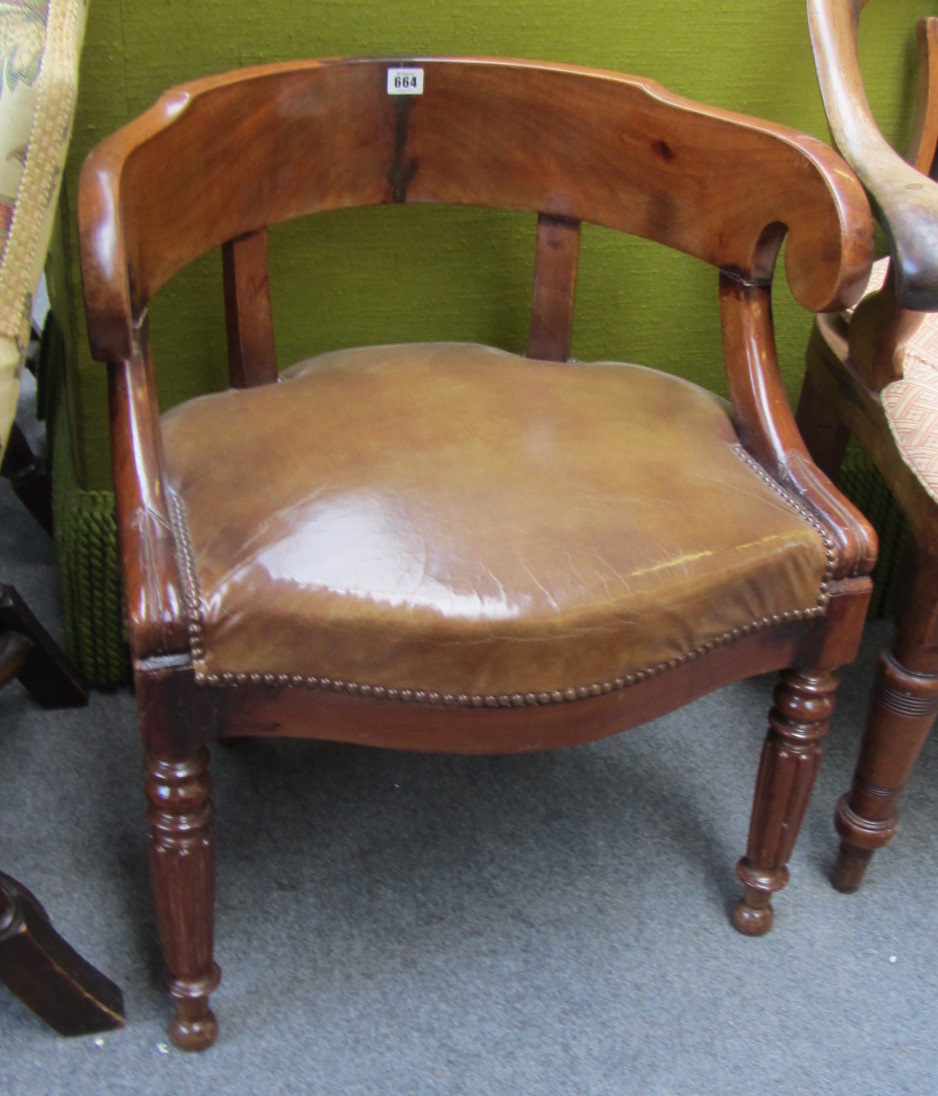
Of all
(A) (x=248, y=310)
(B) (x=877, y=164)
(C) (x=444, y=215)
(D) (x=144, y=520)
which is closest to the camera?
(D) (x=144, y=520)

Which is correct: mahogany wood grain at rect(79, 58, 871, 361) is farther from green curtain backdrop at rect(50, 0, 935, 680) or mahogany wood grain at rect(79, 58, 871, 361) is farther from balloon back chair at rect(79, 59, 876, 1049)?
green curtain backdrop at rect(50, 0, 935, 680)

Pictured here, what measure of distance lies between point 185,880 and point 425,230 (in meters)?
0.71

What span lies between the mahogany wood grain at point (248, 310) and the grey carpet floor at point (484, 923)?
18.3 inches

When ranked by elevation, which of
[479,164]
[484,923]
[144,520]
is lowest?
[484,923]

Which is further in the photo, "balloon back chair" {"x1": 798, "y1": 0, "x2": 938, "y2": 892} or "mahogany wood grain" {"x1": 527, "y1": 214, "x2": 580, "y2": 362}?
"mahogany wood grain" {"x1": 527, "y1": 214, "x2": 580, "y2": 362}

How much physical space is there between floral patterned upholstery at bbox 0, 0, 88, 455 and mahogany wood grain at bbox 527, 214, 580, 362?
46 centimetres

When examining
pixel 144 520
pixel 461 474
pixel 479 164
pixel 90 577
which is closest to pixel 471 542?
pixel 461 474

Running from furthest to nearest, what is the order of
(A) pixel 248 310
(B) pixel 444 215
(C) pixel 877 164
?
1. (B) pixel 444 215
2. (A) pixel 248 310
3. (C) pixel 877 164

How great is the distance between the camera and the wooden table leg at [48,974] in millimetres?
930

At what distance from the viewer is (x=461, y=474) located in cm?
89

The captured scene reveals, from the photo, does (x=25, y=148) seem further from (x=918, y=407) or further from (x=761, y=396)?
(x=918, y=407)

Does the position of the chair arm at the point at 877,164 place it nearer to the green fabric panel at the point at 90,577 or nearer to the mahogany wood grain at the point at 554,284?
the mahogany wood grain at the point at 554,284

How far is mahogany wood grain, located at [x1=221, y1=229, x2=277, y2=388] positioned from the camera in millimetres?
1040

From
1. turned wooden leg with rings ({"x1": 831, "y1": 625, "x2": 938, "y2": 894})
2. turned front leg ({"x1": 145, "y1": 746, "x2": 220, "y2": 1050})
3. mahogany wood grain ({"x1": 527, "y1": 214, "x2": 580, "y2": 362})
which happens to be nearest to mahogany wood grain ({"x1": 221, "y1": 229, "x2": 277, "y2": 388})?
mahogany wood grain ({"x1": 527, "y1": 214, "x2": 580, "y2": 362})
